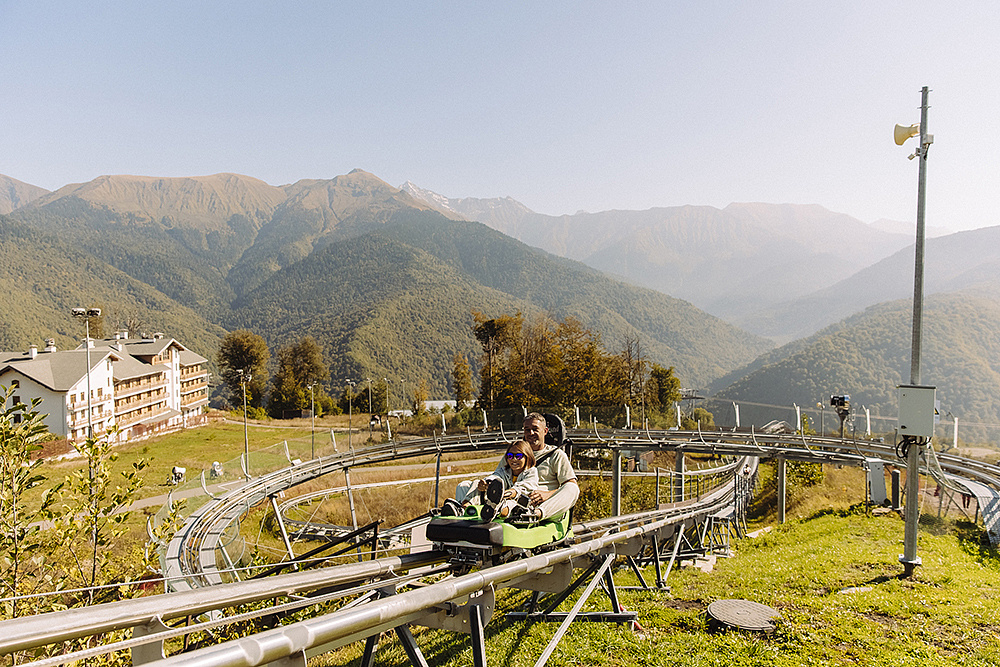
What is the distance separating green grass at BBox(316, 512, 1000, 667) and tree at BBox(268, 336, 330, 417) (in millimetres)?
75568

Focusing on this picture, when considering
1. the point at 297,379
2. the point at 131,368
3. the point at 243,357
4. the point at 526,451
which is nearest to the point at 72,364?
the point at 131,368

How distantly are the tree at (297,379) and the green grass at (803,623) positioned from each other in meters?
75.6

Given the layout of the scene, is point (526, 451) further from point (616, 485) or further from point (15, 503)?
point (616, 485)

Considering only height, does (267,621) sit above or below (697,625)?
above

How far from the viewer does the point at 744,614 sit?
7.49 metres

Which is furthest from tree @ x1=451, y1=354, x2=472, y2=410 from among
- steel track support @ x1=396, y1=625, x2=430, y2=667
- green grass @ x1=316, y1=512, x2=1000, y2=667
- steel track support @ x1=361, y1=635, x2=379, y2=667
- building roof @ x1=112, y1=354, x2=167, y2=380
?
steel track support @ x1=396, y1=625, x2=430, y2=667

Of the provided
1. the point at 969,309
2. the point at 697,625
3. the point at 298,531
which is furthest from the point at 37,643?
the point at 969,309

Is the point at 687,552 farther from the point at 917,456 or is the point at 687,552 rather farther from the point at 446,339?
the point at 446,339

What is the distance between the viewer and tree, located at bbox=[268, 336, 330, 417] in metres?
84.2

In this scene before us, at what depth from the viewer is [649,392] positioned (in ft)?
206

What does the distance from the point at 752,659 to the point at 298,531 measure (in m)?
27.3

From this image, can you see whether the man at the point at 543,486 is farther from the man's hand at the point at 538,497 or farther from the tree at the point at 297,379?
the tree at the point at 297,379

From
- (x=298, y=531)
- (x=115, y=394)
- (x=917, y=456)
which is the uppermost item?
(x=917, y=456)

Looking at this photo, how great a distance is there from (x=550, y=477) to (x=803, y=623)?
151 inches
